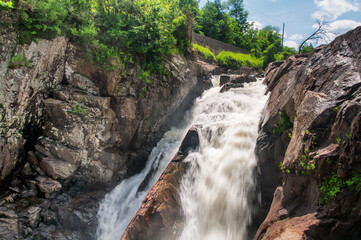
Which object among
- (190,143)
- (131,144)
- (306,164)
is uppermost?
(306,164)

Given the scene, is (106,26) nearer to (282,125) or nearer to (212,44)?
(282,125)

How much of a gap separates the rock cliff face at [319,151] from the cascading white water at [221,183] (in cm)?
66

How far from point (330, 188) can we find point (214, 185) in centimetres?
389

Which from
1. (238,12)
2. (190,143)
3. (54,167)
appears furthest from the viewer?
(238,12)

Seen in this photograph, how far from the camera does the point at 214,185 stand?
773cm

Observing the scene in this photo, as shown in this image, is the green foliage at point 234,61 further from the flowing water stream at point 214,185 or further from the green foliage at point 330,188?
the green foliage at point 330,188

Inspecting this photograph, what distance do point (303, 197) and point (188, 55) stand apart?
40.6ft

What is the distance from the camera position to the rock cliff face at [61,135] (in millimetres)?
7637

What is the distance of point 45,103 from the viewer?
28.8 feet

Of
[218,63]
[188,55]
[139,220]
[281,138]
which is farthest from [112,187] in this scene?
[218,63]

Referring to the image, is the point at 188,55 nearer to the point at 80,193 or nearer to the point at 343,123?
the point at 80,193

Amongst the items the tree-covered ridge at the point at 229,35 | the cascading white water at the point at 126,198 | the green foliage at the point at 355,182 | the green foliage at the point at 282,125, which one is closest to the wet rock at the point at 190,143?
the cascading white water at the point at 126,198

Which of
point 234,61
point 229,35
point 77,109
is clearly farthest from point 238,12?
point 77,109

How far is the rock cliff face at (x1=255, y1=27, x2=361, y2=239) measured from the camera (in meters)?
4.20
